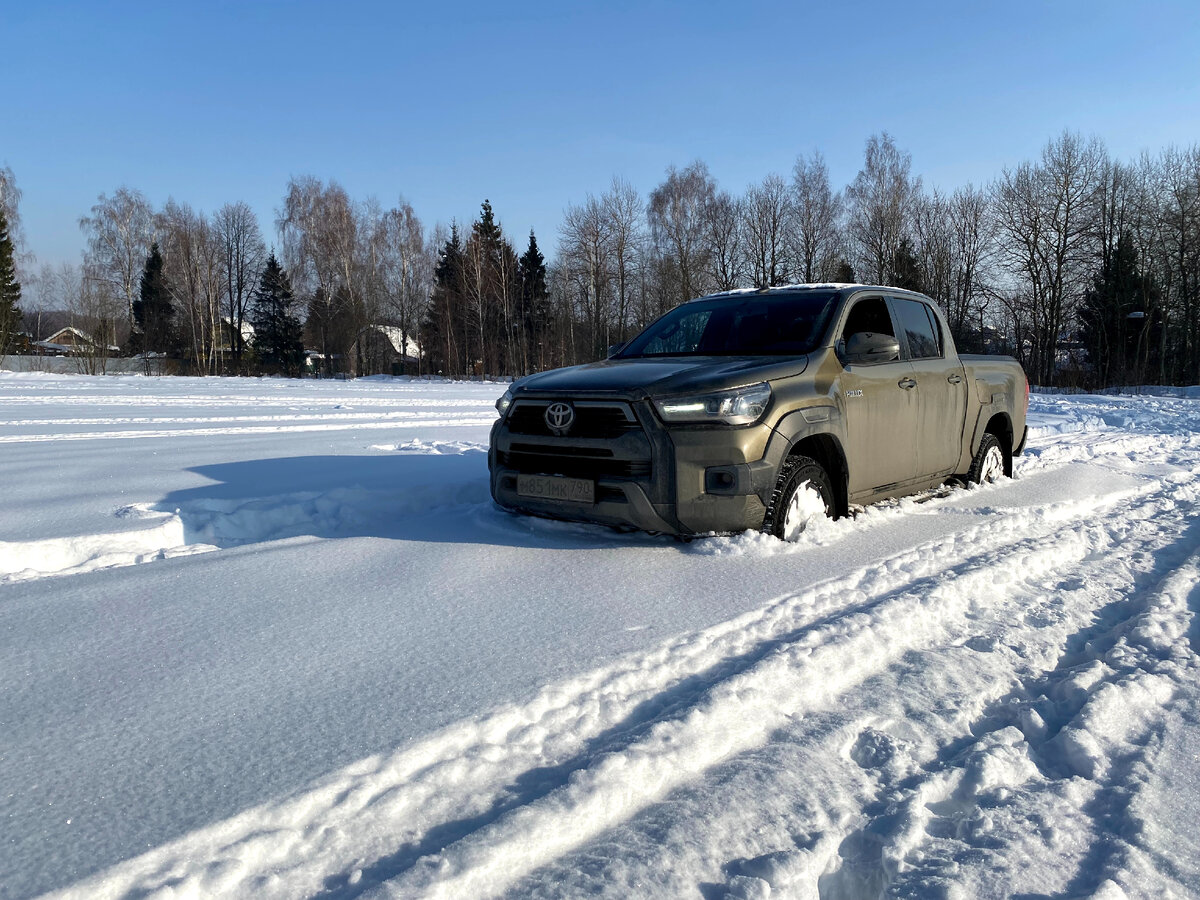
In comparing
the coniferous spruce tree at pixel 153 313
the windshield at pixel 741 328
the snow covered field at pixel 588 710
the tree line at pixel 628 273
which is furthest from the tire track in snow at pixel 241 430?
the coniferous spruce tree at pixel 153 313

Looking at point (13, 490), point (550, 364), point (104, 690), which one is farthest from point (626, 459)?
point (550, 364)

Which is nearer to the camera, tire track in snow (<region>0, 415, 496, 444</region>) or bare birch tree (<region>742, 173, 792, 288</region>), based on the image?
tire track in snow (<region>0, 415, 496, 444</region>)

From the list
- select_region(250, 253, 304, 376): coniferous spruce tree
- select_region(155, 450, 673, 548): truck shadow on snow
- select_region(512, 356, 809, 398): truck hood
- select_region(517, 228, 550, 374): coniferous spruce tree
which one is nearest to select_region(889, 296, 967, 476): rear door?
select_region(512, 356, 809, 398): truck hood

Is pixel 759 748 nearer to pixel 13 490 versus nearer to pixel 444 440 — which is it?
pixel 13 490

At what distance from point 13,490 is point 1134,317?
38863mm

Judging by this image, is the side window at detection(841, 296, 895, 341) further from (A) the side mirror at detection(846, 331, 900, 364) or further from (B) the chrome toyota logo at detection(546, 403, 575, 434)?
(B) the chrome toyota logo at detection(546, 403, 575, 434)

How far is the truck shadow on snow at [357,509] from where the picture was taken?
4.61 m

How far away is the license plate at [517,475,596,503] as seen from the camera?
13.8 ft

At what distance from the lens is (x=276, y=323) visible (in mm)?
55562

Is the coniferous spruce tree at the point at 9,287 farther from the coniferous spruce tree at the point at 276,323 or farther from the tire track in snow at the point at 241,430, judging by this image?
the tire track in snow at the point at 241,430

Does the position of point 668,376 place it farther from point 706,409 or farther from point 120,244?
point 120,244

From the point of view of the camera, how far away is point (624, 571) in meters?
3.89

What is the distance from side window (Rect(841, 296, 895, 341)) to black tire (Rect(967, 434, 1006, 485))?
1.65 metres

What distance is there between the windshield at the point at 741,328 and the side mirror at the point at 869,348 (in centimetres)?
21
